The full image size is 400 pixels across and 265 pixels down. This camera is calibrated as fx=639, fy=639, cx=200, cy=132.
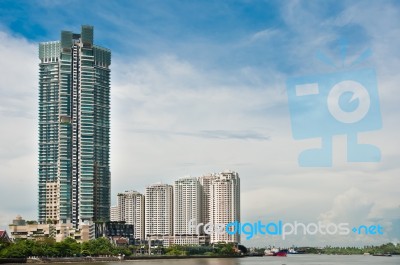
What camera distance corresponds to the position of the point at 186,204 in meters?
34.7

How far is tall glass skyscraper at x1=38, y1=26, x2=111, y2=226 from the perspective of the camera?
2723cm

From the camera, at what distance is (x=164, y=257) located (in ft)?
94.3

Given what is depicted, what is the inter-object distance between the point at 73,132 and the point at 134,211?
29.0ft

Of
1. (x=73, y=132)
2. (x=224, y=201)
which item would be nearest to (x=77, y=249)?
(x=73, y=132)

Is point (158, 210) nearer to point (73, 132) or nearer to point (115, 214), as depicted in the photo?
point (115, 214)

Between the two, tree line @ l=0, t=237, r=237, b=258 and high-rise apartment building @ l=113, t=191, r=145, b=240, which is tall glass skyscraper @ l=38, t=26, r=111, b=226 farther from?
high-rise apartment building @ l=113, t=191, r=145, b=240

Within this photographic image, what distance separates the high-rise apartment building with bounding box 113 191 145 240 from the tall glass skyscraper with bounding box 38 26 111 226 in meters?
6.28

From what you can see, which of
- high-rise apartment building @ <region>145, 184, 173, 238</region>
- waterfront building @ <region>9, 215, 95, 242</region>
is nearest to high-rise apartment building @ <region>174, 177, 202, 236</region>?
high-rise apartment building @ <region>145, 184, 173, 238</region>

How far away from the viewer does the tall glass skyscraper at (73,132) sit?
27.2m

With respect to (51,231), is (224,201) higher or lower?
higher

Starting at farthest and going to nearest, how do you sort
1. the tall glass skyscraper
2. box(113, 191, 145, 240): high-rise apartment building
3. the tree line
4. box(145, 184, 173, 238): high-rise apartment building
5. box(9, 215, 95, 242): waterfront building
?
1. box(113, 191, 145, 240): high-rise apartment building
2. box(145, 184, 173, 238): high-rise apartment building
3. the tall glass skyscraper
4. box(9, 215, 95, 242): waterfront building
5. the tree line

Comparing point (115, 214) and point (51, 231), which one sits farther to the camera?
point (115, 214)

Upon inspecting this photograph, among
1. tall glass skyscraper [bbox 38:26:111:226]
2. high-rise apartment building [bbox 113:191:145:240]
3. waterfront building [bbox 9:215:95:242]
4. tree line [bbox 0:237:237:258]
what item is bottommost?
→ tree line [bbox 0:237:237:258]

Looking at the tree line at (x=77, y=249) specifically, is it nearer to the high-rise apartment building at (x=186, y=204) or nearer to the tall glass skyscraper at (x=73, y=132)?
the high-rise apartment building at (x=186, y=204)
